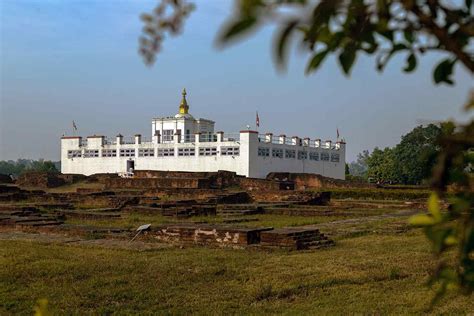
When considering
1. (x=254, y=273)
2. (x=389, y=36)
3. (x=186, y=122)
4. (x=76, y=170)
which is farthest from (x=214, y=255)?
(x=76, y=170)

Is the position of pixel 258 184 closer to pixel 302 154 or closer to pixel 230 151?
pixel 230 151

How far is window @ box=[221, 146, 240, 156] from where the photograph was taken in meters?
33.4

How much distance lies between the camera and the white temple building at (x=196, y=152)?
3356 cm

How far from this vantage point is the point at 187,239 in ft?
31.0

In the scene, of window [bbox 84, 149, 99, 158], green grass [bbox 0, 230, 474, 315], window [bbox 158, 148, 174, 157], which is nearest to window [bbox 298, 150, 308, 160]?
window [bbox 158, 148, 174, 157]

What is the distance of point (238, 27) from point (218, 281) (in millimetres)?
5713

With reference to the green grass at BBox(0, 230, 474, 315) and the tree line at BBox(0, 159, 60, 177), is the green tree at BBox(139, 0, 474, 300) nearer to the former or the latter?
the green grass at BBox(0, 230, 474, 315)

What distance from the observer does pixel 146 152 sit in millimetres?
36469

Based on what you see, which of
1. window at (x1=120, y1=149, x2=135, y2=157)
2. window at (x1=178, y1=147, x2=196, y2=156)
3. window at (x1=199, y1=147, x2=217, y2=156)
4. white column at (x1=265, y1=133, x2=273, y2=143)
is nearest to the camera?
window at (x1=199, y1=147, x2=217, y2=156)

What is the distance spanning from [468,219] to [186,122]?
3738 cm

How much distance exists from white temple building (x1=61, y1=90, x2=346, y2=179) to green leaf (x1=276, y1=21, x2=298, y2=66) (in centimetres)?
3211

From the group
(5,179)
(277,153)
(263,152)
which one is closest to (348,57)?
(263,152)

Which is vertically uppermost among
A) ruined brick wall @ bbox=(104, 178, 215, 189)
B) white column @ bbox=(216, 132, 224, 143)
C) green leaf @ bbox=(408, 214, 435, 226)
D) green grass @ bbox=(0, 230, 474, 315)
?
white column @ bbox=(216, 132, 224, 143)

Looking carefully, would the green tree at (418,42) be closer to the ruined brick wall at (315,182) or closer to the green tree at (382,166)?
the ruined brick wall at (315,182)
